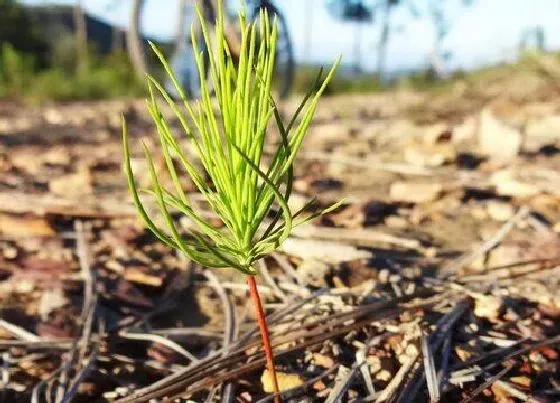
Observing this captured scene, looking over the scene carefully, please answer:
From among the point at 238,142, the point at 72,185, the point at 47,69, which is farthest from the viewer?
the point at 47,69

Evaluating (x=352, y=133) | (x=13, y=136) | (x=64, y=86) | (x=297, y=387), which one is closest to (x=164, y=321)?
(x=297, y=387)

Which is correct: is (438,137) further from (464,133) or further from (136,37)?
(136,37)

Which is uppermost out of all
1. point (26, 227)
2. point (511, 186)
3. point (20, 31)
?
point (20, 31)

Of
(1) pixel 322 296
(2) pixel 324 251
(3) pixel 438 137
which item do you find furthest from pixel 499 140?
(1) pixel 322 296

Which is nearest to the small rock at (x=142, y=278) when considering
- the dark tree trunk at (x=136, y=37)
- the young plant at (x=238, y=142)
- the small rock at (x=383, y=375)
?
the small rock at (x=383, y=375)

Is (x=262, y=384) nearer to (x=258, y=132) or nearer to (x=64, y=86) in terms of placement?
(x=258, y=132)

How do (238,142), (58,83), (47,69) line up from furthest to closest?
(47,69) → (58,83) → (238,142)

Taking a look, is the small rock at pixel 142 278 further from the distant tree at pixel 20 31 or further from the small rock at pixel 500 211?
the distant tree at pixel 20 31
